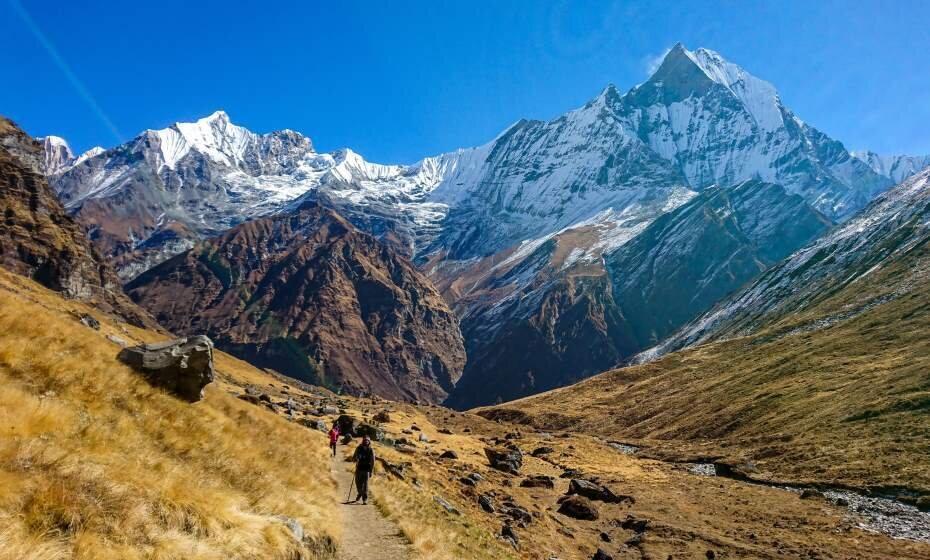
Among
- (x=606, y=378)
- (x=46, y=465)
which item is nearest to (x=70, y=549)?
(x=46, y=465)

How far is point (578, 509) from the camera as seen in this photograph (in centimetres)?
3906

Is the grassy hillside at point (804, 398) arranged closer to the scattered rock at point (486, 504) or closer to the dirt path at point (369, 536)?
the scattered rock at point (486, 504)

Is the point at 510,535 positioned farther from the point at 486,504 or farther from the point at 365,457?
the point at 365,457

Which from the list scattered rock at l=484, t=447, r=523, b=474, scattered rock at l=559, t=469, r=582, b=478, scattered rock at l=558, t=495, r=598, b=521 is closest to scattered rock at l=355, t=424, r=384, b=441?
scattered rock at l=484, t=447, r=523, b=474

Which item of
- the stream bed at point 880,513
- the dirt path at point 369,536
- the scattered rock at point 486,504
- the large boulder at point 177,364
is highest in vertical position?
A: the stream bed at point 880,513

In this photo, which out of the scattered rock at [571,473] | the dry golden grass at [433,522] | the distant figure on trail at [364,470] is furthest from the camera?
the scattered rock at [571,473]

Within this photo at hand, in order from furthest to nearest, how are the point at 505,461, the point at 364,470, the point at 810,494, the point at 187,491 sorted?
the point at 505,461, the point at 810,494, the point at 364,470, the point at 187,491

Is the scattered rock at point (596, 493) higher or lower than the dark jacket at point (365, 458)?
higher

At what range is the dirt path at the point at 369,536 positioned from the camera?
1450cm

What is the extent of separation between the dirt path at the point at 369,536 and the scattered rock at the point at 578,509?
2291cm

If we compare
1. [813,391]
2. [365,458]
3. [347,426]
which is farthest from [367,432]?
[813,391]

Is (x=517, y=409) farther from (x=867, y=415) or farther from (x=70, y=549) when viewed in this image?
(x=70, y=549)

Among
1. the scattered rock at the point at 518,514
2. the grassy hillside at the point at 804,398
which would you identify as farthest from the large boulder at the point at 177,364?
the grassy hillside at the point at 804,398

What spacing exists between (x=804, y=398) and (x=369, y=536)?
81.8 meters
